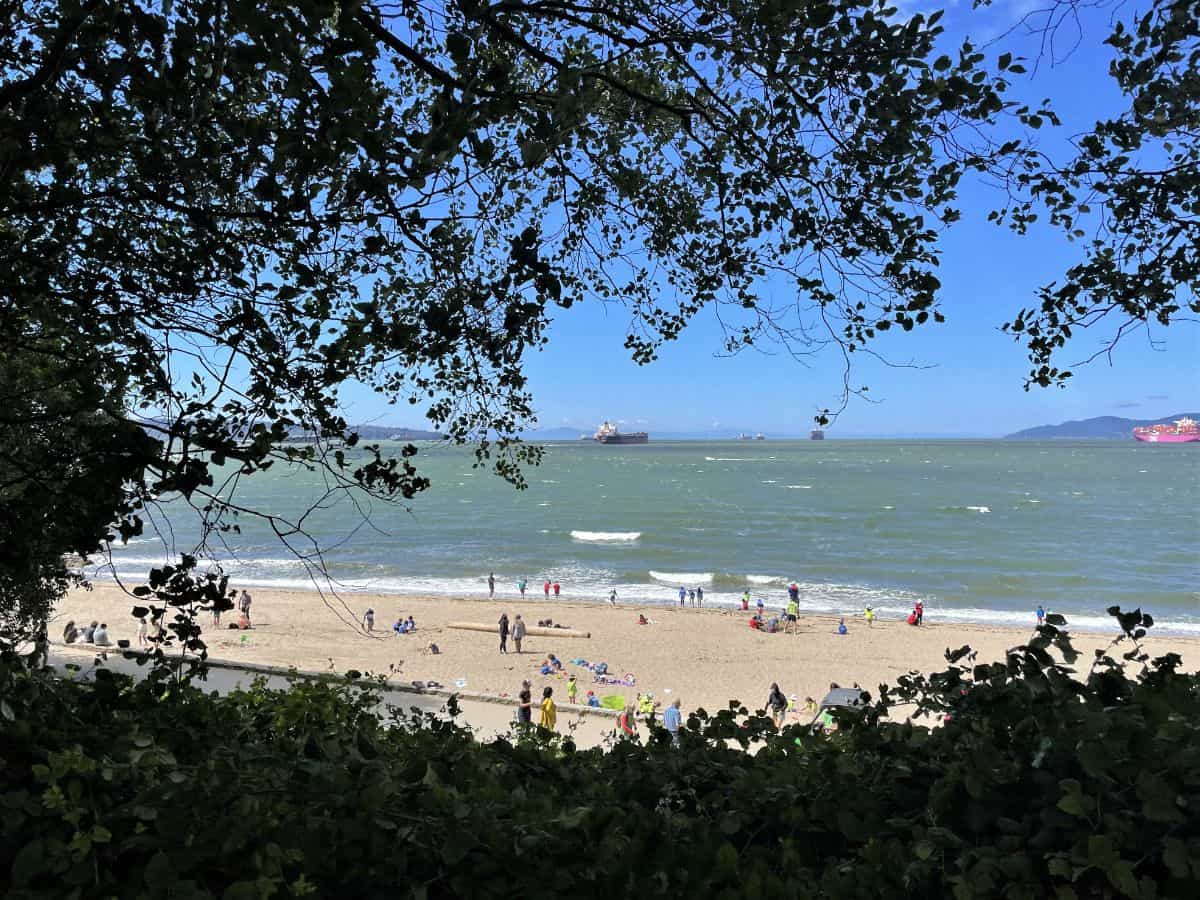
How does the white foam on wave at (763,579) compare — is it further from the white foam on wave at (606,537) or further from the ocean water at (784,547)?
the white foam on wave at (606,537)

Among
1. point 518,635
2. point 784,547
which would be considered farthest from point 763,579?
point 518,635

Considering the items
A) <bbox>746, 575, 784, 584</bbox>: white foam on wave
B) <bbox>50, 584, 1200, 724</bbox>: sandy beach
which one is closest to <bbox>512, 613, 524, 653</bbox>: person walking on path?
<bbox>50, 584, 1200, 724</bbox>: sandy beach

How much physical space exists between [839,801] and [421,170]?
1927 millimetres

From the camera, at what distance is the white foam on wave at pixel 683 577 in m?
32.1

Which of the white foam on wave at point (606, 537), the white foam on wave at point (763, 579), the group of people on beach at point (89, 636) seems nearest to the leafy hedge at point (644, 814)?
the group of people on beach at point (89, 636)

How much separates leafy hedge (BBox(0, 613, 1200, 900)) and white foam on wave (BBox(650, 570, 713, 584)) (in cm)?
3028

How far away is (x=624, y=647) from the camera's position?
22000 millimetres

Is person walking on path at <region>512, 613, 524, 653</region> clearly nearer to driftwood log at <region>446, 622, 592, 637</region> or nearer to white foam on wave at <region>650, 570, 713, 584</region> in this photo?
driftwood log at <region>446, 622, 592, 637</region>

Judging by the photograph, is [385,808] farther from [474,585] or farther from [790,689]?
[474,585]

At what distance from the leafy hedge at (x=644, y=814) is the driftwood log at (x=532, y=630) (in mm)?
21496

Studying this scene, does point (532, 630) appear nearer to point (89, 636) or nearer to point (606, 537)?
point (89, 636)

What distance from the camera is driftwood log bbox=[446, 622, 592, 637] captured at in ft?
76.3

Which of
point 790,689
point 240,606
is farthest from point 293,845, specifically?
point 240,606

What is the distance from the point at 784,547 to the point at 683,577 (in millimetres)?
8973
